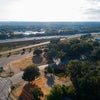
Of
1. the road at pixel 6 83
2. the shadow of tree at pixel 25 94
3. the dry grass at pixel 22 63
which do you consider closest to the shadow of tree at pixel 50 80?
the shadow of tree at pixel 25 94

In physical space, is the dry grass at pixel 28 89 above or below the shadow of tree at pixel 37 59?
above

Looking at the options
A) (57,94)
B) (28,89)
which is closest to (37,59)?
(28,89)

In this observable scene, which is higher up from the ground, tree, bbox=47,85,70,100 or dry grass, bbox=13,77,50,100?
tree, bbox=47,85,70,100

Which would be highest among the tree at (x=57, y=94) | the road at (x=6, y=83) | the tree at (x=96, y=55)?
the tree at (x=57, y=94)

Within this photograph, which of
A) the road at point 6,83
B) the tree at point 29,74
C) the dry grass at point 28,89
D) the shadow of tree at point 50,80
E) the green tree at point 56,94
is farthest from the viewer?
the tree at point 29,74

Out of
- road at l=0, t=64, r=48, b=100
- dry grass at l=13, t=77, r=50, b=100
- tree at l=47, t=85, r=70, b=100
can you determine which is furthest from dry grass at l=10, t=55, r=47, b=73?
tree at l=47, t=85, r=70, b=100

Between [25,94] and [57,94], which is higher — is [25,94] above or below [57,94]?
below

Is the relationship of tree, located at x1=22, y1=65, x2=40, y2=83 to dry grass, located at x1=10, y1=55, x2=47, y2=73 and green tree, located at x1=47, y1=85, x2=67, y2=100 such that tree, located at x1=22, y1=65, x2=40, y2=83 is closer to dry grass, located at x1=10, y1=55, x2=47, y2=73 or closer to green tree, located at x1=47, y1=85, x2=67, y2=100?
green tree, located at x1=47, y1=85, x2=67, y2=100

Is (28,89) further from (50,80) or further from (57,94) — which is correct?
(57,94)

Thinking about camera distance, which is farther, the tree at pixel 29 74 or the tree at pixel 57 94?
the tree at pixel 29 74

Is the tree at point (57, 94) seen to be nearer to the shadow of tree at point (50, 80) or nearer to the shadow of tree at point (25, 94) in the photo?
the shadow of tree at point (25, 94)

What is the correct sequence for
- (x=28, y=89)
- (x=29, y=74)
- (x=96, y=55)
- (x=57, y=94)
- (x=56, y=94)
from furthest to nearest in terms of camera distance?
1. (x=96, y=55)
2. (x=29, y=74)
3. (x=28, y=89)
4. (x=57, y=94)
5. (x=56, y=94)

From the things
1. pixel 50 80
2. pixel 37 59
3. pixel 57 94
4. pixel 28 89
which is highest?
pixel 57 94

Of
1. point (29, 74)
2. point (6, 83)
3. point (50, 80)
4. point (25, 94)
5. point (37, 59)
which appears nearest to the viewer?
point (25, 94)
